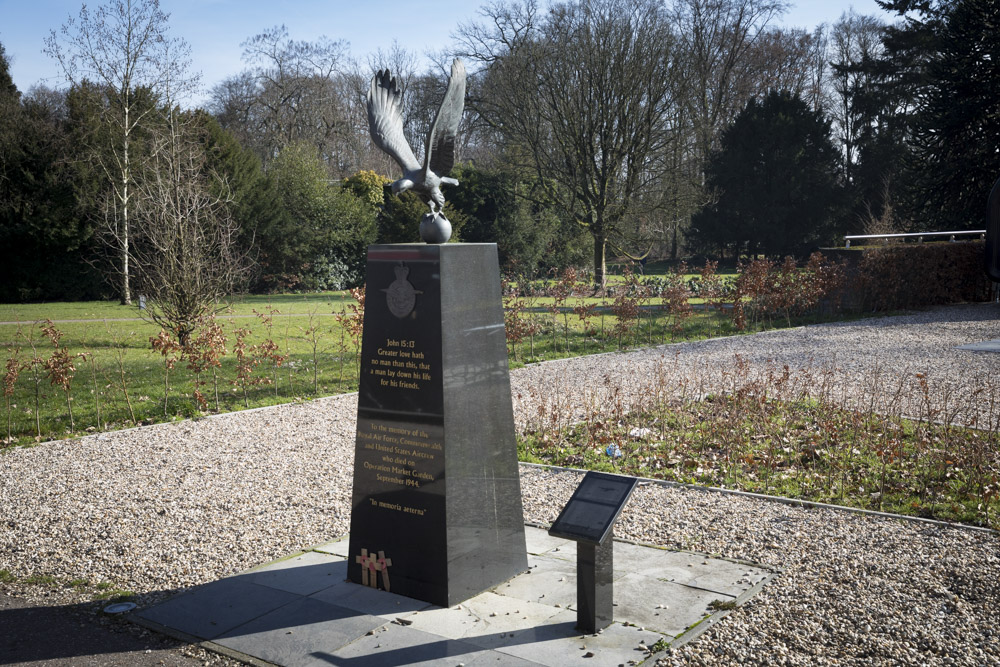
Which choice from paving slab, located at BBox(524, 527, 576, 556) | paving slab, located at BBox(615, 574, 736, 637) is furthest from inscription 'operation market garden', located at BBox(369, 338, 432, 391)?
paving slab, located at BBox(615, 574, 736, 637)

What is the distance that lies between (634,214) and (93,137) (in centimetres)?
1621

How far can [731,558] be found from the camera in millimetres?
4781

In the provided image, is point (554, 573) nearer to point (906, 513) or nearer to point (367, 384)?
point (367, 384)

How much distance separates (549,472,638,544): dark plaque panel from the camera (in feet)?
12.4

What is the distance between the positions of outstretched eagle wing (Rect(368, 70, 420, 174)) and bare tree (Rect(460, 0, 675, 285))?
18705mm

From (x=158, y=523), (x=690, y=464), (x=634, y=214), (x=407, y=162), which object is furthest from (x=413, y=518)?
(x=634, y=214)

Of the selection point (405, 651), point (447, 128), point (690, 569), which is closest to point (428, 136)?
point (447, 128)

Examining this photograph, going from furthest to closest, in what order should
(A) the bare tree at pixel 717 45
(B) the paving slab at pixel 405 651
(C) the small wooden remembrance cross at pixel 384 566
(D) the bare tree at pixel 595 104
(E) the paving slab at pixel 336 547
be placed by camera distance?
(A) the bare tree at pixel 717 45 → (D) the bare tree at pixel 595 104 → (E) the paving slab at pixel 336 547 → (C) the small wooden remembrance cross at pixel 384 566 → (B) the paving slab at pixel 405 651

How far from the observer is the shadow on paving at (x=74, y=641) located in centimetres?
374

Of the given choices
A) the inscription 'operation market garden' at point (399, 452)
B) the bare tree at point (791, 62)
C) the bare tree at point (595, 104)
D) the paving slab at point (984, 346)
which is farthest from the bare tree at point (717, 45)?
the inscription 'operation market garden' at point (399, 452)

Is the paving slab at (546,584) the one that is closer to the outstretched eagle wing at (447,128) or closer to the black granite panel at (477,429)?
the black granite panel at (477,429)

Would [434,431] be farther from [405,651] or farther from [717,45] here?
[717,45]

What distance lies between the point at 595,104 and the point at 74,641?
21.0 meters

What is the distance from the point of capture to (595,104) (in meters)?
22.6
